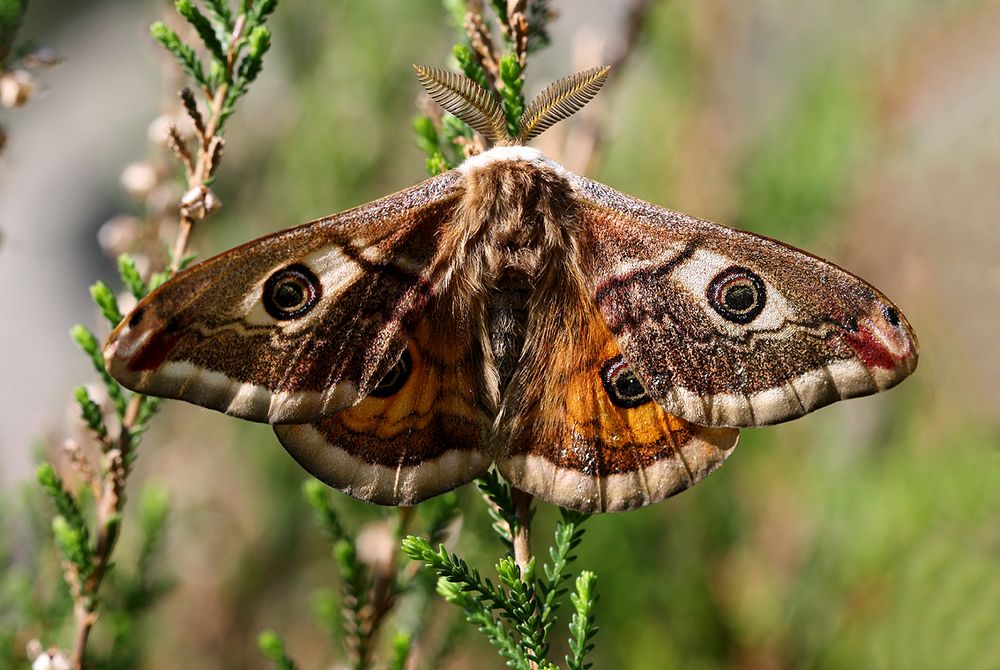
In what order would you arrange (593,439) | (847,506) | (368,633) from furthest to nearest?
(847,506) < (368,633) < (593,439)

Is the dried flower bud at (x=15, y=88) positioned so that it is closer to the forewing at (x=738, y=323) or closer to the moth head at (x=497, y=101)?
the moth head at (x=497, y=101)

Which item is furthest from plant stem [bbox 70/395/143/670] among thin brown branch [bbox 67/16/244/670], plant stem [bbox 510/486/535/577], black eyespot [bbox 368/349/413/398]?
plant stem [bbox 510/486/535/577]

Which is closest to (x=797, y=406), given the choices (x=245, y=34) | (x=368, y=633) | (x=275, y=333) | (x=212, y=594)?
(x=275, y=333)

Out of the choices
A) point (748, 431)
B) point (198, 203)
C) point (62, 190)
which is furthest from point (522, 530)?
point (62, 190)

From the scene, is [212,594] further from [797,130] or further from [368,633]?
[797,130]

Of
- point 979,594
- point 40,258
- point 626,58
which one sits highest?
point 40,258

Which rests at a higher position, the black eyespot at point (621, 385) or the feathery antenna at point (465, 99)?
the feathery antenna at point (465, 99)

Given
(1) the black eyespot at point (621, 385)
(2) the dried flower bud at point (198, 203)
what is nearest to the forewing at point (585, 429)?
(1) the black eyespot at point (621, 385)
